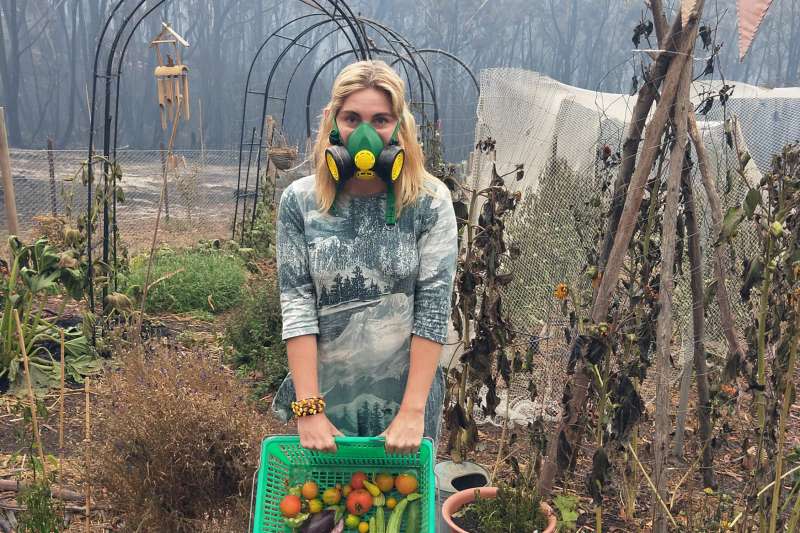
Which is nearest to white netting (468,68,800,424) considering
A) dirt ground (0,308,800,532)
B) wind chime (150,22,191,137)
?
dirt ground (0,308,800,532)

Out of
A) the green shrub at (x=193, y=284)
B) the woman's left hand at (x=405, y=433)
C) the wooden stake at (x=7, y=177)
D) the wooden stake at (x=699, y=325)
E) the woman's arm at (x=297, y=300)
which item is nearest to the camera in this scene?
the woman's left hand at (x=405, y=433)

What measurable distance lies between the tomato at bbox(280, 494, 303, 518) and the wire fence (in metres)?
3.90

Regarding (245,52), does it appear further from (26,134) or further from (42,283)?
(42,283)

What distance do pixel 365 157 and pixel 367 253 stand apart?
0.25 meters

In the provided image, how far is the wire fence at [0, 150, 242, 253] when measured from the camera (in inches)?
399

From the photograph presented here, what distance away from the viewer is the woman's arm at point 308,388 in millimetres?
1715

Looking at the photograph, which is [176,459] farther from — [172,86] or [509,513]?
[172,86]

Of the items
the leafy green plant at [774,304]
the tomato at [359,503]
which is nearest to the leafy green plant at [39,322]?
the tomato at [359,503]

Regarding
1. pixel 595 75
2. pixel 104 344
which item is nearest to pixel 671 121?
pixel 104 344

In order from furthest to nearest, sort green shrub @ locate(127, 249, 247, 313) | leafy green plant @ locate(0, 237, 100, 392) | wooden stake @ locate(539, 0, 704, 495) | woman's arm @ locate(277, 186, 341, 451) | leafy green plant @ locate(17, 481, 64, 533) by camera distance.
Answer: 1. green shrub @ locate(127, 249, 247, 313)
2. leafy green plant @ locate(0, 237, 100, 392)
3. leafy green plant @ locate(17, 481, 64, 533)
4. wooden stake @ locate(539, 0, 704, 495)
5. woman's arm @ locate(277, 186, 341, 451)

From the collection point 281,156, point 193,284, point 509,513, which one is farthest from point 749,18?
point 281,156

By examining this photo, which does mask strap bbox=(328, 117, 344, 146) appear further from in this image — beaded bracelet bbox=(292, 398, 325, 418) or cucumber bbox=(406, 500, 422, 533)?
cucumber bbox=(406, 500, 422, 533)

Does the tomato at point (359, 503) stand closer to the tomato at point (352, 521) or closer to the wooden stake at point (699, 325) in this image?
the tomato at point (352, 521)

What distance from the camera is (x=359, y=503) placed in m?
1.72
